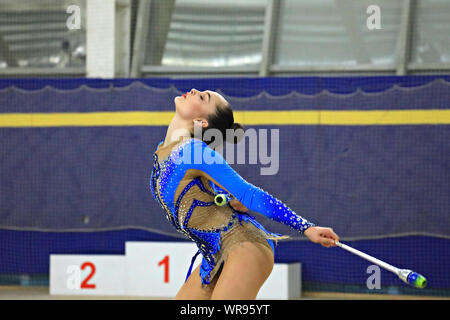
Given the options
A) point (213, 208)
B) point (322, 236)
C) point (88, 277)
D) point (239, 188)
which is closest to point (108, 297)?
point (88, 277)

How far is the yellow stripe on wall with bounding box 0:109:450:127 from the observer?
28.3ft

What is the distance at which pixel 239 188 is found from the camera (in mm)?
2990

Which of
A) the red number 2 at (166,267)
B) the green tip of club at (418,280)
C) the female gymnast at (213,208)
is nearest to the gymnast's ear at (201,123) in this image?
the female gymnast at (213,208)

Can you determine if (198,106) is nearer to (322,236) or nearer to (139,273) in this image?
(322,236)

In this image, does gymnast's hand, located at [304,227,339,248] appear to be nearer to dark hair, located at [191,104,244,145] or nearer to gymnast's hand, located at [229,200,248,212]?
gymnast's hand, located at [229,200,248,212]

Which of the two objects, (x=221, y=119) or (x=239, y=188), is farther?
(x=221, y=119)

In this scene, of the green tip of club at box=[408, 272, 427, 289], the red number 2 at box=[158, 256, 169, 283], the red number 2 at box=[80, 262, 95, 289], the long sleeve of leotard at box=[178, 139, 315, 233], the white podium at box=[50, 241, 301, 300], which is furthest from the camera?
the red number 2 at box=[80, 262, 95, 289]

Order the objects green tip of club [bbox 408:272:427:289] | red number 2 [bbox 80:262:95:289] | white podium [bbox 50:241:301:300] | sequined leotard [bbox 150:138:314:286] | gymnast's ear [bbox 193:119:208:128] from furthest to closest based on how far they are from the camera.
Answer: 1. red number 2 [bbox 80:262:95:289]
2. white podium [bbox 50:241:301:300]
3. gymnast's ear [bbox 193:119:208:128]
4. sequined leotard [bbox 150:138:314:286]
5. green tip of club [bbox 408:272:427:289]

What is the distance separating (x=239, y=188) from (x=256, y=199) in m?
0.09

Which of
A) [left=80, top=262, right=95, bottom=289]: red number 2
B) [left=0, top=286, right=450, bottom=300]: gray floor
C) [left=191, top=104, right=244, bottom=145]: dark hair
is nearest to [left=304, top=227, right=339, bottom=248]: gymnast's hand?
[left=191, top=104, right=244, bottom=145]: dark hair

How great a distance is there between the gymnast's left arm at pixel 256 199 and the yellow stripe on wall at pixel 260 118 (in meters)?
6.02

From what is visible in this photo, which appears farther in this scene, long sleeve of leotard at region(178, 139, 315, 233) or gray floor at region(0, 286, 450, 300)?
gray floor at region(0, 286, 450, 300)

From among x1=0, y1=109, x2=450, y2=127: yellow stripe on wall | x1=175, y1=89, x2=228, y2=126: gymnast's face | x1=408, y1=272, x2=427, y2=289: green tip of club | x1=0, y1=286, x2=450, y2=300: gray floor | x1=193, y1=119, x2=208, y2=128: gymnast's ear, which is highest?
x1=0, y1=109, x2=450, y2=127: yellow stripe on wall

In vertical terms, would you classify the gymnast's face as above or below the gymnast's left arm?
above
